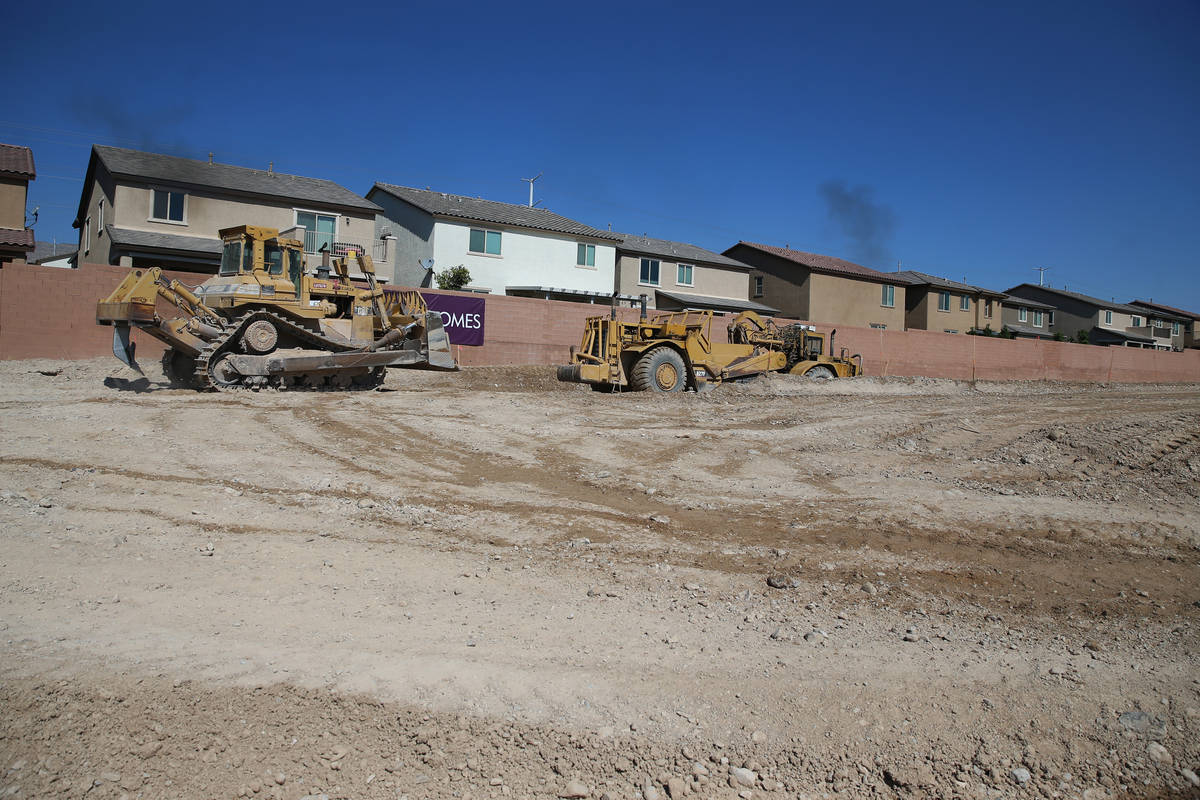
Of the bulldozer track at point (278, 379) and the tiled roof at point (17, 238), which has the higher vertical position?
the tiled roof at point (17, 238)

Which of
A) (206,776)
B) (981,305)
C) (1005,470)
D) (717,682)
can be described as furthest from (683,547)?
(981,305)

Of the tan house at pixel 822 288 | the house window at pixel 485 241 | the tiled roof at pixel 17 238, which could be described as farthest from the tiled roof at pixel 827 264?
the tiled roof at pixel 17 238

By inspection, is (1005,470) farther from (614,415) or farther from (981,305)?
(981,305)

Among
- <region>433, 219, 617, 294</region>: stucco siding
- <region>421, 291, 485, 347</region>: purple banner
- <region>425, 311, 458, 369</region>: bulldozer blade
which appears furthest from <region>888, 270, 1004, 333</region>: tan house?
<region>425, 311, 458, 369</region>: bulldozer blade

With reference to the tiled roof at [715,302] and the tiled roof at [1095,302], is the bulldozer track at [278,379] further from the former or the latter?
the tiled roof at [1095,302]

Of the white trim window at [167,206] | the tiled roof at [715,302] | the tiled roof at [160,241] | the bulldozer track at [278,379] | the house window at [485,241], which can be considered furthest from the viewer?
the tiled roof at [715,302]

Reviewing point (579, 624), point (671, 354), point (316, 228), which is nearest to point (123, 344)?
point (671, 354)

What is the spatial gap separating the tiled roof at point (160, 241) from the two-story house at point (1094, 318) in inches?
2361

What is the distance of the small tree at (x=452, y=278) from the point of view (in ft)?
101

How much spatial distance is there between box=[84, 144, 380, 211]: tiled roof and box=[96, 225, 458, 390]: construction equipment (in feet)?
43.2

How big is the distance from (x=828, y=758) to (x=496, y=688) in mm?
1586

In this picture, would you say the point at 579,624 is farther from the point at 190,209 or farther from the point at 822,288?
the point at 822,288

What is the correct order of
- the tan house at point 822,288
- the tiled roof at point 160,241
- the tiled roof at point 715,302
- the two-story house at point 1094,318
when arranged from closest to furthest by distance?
the tiled roof at point 160,241, the tiled roof at point 715,302, the tan house at point 822,288, the two-story house at point 1094,318

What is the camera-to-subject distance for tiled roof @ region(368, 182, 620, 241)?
32094mm
